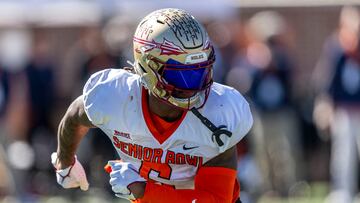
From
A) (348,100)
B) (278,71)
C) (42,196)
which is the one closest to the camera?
(348,100)

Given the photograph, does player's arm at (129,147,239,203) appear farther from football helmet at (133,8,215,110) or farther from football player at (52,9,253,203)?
football helmet at (133,8,215,110)

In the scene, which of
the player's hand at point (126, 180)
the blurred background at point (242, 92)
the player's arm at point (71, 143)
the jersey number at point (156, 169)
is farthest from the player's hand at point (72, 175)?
the blurred background at point (242, 92)

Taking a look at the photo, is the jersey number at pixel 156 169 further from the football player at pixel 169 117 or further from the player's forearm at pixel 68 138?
the player's forearm at pixel 68 138

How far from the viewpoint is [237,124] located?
4926 mm

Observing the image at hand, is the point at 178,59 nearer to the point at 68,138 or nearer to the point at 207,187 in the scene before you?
the point at 207,187

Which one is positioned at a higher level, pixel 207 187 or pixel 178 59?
pixel 178 59

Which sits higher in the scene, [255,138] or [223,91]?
[223,91]

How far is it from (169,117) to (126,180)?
0.41 meters

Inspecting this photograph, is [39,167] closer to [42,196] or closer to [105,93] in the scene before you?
[42,196]

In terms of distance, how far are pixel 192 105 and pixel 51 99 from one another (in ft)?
22.0

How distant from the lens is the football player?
4812 millimetres

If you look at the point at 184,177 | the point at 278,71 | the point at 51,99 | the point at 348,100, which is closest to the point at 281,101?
the point at 278,71

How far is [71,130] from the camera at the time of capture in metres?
5.27

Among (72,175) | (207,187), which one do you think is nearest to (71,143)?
(72,175)
